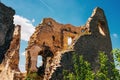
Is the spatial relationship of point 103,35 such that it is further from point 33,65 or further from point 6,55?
point 6,55

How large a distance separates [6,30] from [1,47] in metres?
1.66

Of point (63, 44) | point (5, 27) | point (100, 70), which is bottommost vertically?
point (100, 70)

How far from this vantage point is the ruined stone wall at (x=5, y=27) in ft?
89.1

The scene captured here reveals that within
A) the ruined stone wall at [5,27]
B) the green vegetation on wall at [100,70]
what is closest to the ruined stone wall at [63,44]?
the green vegetation on wall at [100,70]

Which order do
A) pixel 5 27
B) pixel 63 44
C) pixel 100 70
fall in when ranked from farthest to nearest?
pixel 5 27 < pixel 63 44 < pixel 100 70

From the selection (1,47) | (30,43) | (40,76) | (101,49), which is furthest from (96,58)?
(1,47)

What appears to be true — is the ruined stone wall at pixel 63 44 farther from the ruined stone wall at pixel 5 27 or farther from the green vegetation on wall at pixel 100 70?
the ruined stone wall at pixel 5 27

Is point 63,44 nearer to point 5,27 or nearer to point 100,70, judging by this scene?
point 5,27

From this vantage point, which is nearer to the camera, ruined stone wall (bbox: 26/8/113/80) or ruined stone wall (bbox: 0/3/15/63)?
ruined stone wall (bbox: 26/8/113/80)

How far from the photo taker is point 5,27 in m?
27.8

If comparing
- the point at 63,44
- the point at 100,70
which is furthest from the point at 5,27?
the point at 100,70

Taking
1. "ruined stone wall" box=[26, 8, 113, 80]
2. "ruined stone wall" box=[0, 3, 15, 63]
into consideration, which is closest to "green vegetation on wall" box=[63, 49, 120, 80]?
"ruined stone wall" box=[26, 8, 113, 80]

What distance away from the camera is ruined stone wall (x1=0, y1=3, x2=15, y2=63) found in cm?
2716

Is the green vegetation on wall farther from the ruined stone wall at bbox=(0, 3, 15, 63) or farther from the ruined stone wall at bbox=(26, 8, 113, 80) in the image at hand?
the ruined stone wall at bbox=(0, 3, 15, 63)
